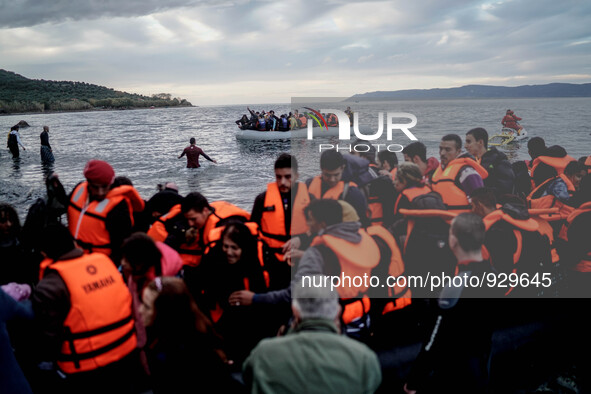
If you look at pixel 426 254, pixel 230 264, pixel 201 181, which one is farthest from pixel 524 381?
pixel 201 181

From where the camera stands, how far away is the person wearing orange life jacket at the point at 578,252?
131 inches

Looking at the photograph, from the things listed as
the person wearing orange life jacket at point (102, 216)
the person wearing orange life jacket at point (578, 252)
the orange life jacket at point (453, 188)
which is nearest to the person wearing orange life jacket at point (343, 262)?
the person wearing orange life jacket at point (102, 216)

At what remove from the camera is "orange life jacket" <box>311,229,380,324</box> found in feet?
7.42

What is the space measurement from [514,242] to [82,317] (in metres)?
2.99

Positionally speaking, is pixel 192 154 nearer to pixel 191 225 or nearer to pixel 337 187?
pixel 337 187

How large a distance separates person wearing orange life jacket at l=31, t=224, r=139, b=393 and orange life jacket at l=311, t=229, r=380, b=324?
1.24m

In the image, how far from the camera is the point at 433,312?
218 centimetres

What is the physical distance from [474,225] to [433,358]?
0.80 meters

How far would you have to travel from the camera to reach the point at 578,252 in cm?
338

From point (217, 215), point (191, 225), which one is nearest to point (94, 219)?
point (191, 225)

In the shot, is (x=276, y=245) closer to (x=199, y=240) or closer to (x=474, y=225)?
(x=199, y=240)

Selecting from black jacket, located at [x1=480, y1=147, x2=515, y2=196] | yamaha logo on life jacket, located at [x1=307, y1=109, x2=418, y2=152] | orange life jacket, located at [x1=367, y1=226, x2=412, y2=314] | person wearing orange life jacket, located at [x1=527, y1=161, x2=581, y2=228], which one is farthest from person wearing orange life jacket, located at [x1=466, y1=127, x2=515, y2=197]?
orange life jacket, located at [x1=367, y1=226, x2=412, y2=314]

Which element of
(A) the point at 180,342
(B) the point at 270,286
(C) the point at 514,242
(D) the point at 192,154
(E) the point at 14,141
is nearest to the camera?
(A) the point at 180,342

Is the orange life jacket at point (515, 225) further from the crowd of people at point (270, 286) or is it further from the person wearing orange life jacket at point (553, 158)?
the person wearing orange life jacket at point (553, 158)
